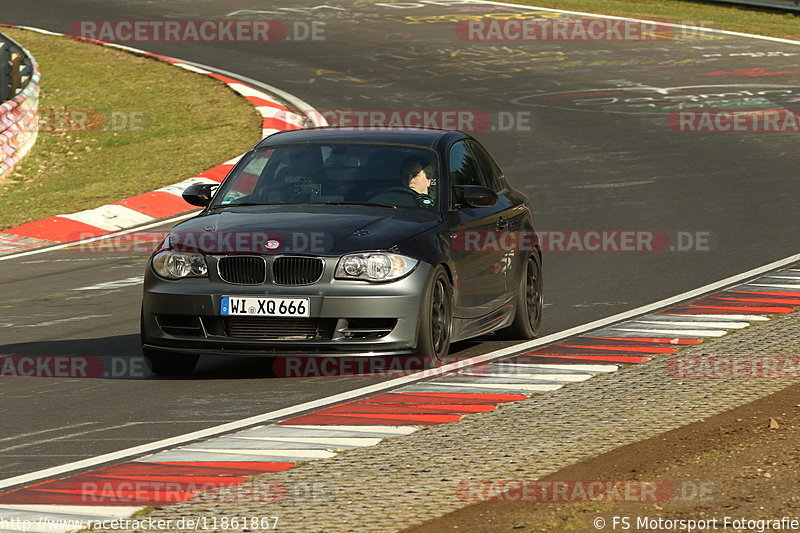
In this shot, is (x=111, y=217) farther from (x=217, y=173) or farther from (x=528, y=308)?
(x=528, y=308)

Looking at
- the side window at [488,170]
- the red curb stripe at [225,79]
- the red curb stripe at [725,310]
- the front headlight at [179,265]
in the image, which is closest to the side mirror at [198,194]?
the front headlight at [179,265]

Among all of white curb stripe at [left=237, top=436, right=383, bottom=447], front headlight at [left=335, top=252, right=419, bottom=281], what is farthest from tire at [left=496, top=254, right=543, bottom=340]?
white curb stripe at [left=237, top=436, right=383, bottom=447]

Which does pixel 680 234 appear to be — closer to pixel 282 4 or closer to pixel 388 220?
pixel 388 220

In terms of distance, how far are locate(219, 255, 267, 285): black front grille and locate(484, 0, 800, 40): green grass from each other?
2550 cm

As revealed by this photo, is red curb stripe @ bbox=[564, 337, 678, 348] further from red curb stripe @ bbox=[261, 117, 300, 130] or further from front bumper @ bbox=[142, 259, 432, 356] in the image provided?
red curb stripe @ bbox=[261, 117, 300, 130]

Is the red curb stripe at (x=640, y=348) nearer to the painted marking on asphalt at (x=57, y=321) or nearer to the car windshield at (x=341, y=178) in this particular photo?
the car windshield at (x=341, y=178)

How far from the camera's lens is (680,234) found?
16562 millimetres

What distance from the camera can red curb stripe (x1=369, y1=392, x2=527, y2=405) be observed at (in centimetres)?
879

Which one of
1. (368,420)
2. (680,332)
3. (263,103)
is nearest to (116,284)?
(680,332)

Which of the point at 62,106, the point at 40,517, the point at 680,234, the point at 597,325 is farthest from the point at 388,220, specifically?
the point at 62,106

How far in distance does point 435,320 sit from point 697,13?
27938 millimetres

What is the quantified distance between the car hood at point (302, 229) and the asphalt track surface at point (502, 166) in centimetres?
83

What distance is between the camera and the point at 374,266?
953 cm

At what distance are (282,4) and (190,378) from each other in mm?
29252
